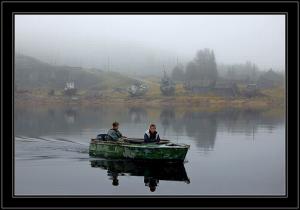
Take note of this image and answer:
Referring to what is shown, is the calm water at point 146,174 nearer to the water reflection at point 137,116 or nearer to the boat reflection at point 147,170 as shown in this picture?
the boat reflection at point 147,170

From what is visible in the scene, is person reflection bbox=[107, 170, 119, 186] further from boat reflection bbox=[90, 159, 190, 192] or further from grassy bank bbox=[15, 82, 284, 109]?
grassy bank bbox=[15, 82, 284, 109]

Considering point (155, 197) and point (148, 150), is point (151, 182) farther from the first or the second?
point (155, 197)

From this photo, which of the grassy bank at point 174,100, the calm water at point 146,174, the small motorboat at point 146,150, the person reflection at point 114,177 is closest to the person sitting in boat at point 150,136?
the small motorboat at point 146,150

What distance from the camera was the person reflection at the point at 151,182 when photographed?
20.6 m

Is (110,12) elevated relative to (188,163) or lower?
elevated

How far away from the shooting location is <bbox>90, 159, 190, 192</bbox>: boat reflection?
890 inches

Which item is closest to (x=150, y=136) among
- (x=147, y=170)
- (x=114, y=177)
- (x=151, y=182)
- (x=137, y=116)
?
(x=147, y=170)

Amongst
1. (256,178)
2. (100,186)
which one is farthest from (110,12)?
(256,178)

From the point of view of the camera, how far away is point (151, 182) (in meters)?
21.8

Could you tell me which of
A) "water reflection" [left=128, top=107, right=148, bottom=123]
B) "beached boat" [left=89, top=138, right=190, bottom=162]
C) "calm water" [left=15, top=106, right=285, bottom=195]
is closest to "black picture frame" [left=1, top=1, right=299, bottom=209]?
"calm water" [left=15, top=106, right=285, bottom=195]
